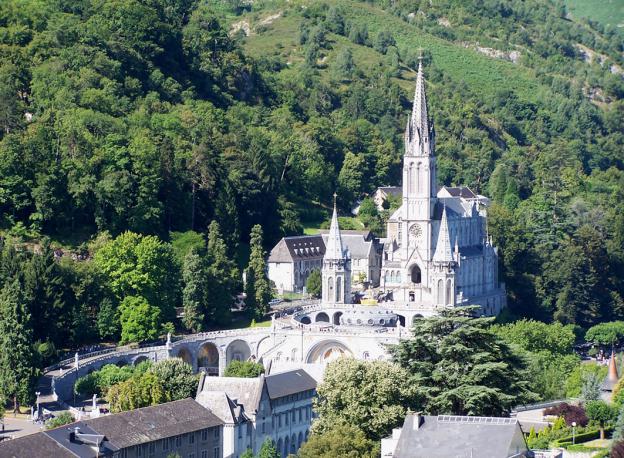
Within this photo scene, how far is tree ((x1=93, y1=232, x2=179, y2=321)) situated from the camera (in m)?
108

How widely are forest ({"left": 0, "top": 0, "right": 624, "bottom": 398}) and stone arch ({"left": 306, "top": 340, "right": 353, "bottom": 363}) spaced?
820cm

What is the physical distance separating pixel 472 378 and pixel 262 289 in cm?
4087

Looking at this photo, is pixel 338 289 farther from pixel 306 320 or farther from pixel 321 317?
pixel 306 320

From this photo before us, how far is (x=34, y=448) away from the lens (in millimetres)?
72250

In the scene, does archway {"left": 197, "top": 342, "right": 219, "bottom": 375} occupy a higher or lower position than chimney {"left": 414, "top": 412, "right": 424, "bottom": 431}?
lower

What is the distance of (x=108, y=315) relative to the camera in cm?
10456

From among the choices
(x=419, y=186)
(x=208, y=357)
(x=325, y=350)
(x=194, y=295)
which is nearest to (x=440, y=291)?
(x=419, y=186)

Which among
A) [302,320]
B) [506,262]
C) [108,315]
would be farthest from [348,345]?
[506,262]

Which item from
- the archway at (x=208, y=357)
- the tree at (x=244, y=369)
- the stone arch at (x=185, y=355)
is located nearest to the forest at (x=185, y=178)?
the stone arch at (x=185, y=355)

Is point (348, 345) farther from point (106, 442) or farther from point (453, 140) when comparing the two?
point (453, 140)

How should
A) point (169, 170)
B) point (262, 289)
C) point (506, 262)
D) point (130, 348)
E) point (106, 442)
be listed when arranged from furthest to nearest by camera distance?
point (506, 262), point (169, 170), point (262, 289), point (130, 348), point (106, 442)

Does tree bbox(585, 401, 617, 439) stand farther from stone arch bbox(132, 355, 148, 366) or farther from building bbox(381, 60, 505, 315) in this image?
building bbox(381, 60, 505, 315)

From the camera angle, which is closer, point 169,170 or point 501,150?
point 169,170

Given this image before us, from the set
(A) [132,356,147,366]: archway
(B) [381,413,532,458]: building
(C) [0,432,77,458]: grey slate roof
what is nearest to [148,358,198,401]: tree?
(A) [132,356,147,366]: archway
